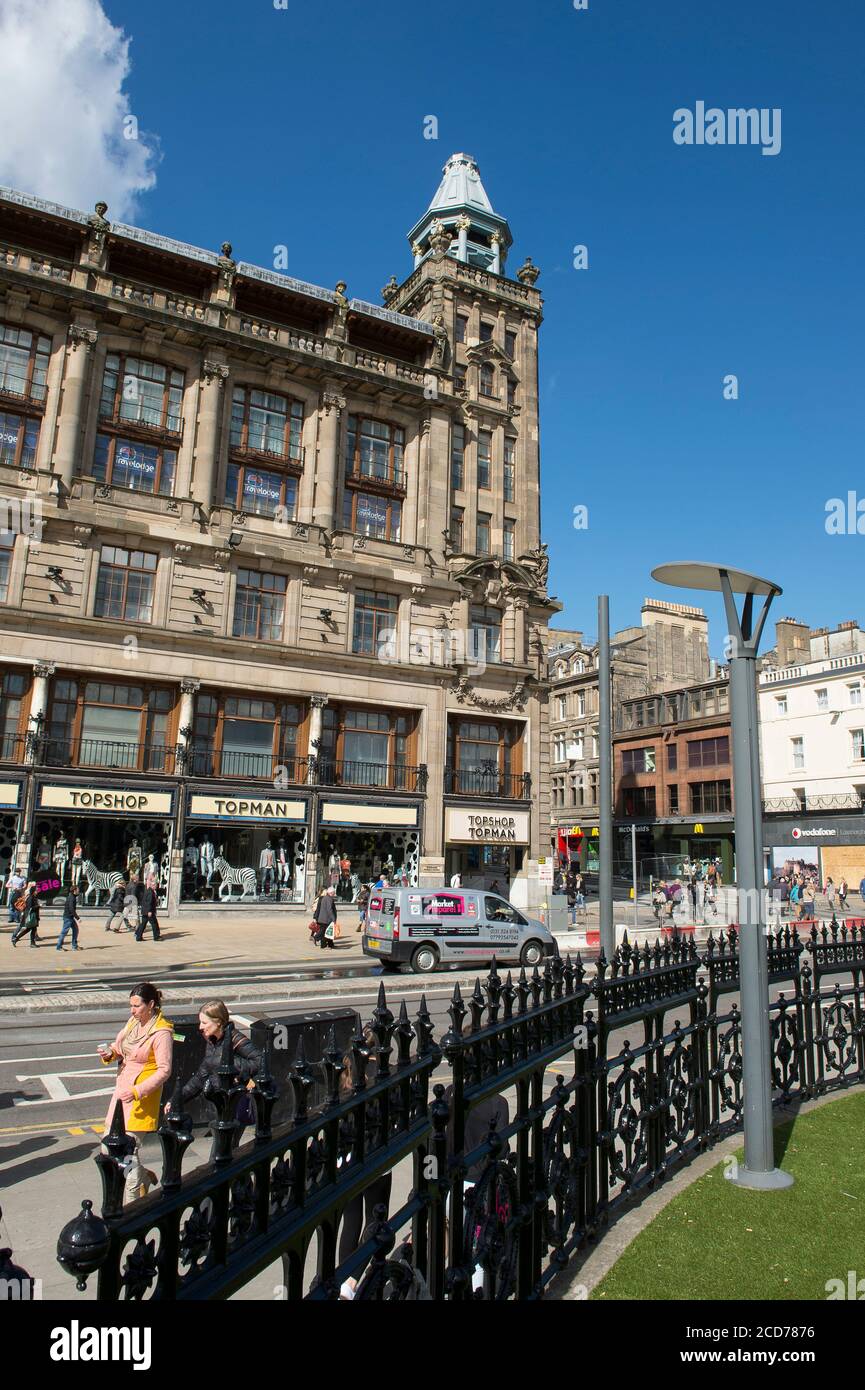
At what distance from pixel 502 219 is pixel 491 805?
1268 inches

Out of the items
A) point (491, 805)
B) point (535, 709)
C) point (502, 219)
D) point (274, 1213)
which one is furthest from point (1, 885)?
point (502, 219)

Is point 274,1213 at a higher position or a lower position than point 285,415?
lower

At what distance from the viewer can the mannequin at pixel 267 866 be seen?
33.1 m

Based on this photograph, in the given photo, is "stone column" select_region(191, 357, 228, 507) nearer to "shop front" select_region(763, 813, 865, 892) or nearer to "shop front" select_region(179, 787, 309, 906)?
"shop front" select_region(179, 787, 309, 906)

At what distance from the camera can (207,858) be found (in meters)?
32.2

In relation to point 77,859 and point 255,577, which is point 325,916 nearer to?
point 77,859

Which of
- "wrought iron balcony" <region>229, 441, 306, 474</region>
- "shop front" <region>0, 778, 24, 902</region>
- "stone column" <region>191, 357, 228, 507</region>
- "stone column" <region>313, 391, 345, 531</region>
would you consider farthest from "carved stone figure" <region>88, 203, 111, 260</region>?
"shop front" <region>0, 778, 24, 902</region>

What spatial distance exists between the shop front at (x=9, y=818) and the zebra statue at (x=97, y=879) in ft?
7.82

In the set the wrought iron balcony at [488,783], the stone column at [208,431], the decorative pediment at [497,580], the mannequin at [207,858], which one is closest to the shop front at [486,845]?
the wrought iron balcony at [488,783]

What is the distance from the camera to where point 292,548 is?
35062 mm

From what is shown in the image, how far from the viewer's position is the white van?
19.9m
